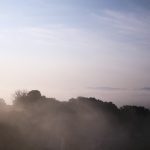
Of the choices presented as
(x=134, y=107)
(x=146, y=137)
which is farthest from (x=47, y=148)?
(x=134, y=107)

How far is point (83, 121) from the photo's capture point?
218 ft

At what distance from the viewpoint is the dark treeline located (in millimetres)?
53375

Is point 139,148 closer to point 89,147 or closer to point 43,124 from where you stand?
point 89,147

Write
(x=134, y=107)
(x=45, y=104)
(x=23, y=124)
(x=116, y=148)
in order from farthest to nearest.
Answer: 1. (x=134, y=107)
2. (x=45, y=104)
3. (x=23, y=124)
4. (x=116, y=148)

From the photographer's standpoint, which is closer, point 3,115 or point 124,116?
point 3,115

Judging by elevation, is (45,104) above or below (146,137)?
above

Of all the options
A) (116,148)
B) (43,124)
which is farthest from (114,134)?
(43,124)

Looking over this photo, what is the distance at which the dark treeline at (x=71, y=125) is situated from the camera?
5338 cm

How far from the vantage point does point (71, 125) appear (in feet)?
209

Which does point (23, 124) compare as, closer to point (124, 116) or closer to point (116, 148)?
point (116, 148)

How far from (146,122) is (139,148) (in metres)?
20.3

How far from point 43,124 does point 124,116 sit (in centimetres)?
2408

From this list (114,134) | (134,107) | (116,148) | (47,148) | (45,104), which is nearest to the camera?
(47,148)

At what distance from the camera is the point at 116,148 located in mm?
55219
